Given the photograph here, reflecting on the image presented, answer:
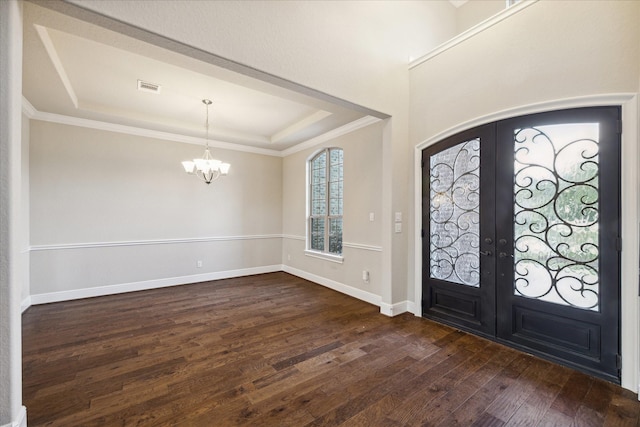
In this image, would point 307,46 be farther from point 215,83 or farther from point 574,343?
point 574,343

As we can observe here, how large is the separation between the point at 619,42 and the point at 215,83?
3936 millimetres

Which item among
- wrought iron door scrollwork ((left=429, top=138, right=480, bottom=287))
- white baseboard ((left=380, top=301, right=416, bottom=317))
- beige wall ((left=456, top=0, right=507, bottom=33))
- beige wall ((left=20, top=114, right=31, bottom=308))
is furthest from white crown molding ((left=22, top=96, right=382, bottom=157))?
white baseboard ((left=380, top=301, right=416, bottom=317))

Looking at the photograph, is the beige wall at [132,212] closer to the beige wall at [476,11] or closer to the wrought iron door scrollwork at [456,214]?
the wrought iron door scrollwork at [456,214]

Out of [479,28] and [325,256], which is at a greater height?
[479,28]

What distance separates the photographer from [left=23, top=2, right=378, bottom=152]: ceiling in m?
2.46

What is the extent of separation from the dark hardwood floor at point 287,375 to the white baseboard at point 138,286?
417 millimetres

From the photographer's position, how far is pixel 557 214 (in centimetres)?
251

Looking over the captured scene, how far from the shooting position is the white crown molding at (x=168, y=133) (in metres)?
4.10

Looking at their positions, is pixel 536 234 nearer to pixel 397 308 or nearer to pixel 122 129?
pixel 397 308

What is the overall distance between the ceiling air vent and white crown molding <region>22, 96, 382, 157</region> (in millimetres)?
1485

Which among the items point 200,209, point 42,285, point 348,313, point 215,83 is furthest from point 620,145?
point 42,285

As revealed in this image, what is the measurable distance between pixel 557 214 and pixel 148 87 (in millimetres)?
4778

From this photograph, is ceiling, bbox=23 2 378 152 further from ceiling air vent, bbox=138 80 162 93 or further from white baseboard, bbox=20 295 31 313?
white baseboard, bbox=20 295 31 313

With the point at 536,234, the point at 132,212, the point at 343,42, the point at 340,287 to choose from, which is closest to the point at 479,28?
the point at 343,42
